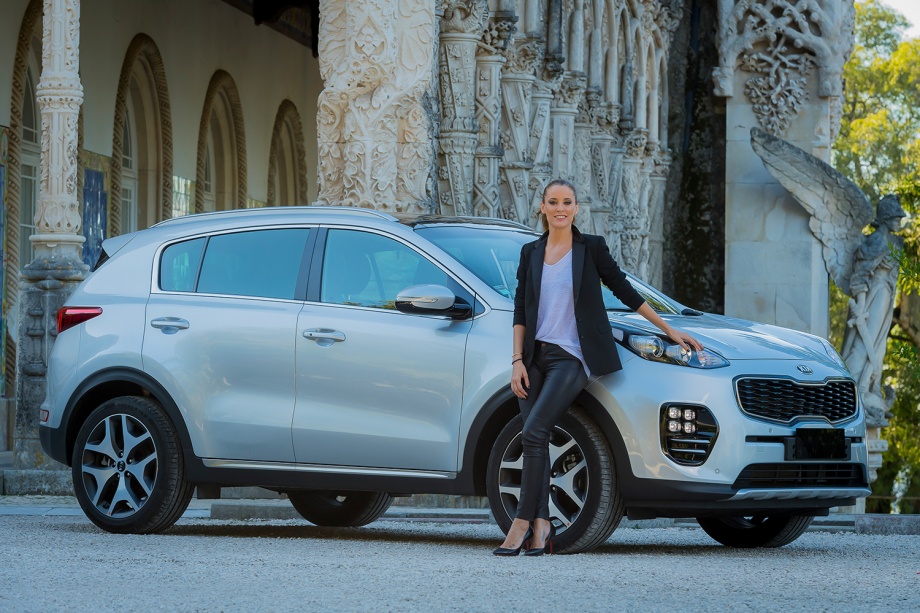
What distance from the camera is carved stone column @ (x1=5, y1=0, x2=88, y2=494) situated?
15016mm

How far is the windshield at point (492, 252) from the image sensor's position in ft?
32.2

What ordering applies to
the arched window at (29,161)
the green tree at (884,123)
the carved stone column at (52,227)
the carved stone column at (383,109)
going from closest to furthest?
the carved stone column at (52,227), the carved stone column at (383,109), the arched window at (29,161), the green tree at (884,123)

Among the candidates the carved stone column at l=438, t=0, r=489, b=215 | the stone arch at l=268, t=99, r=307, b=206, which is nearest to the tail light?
the carved stone column at l=438, t=0, r=489, b=215

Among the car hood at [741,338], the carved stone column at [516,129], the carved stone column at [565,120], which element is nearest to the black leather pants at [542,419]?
the car hood at [741,338]

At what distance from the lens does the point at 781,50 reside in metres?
31.6

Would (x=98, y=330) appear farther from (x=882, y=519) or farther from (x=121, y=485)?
(x=882, y=519)

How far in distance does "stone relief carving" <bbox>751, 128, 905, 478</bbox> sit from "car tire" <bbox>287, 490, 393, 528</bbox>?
18.1 m

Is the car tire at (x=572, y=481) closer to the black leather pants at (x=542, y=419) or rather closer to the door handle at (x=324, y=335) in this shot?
the black leather pants at (x=542, y=419)

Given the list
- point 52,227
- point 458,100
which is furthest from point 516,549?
point 458,100

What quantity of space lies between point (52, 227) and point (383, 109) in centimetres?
329

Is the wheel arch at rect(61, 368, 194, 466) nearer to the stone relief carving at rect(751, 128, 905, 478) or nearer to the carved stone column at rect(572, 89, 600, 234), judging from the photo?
the carved stone column at rect(572, 89, 600, 234)

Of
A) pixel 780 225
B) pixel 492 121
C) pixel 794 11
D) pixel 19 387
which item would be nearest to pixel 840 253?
pixel 780 225

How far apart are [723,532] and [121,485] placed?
332cm

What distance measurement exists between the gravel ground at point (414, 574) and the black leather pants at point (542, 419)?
32 cm
